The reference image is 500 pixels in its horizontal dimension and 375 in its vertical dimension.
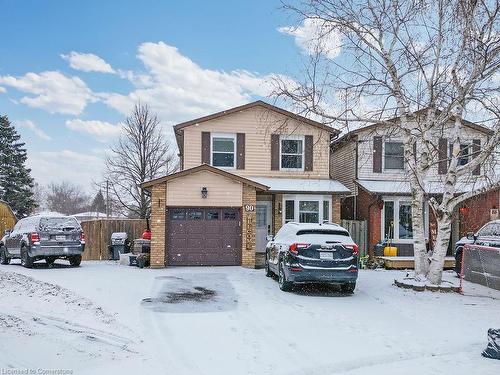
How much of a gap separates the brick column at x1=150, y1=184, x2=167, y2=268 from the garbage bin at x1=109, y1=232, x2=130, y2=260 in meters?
4.70

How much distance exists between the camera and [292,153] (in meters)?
21.0

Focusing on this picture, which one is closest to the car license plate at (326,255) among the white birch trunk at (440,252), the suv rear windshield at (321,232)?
the suv rear windshield at (321,232)

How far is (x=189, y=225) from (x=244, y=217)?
78.6 inches

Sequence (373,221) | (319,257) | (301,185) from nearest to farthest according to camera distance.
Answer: (319,257) → (301,185) → (373,221)

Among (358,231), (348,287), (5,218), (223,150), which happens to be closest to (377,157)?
(358,231)

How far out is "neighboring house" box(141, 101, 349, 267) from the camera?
17.8 m

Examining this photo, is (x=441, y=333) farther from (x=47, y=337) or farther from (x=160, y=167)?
(x=160, y=167)

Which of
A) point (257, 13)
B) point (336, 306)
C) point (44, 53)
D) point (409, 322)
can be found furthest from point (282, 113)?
point (409, 322)

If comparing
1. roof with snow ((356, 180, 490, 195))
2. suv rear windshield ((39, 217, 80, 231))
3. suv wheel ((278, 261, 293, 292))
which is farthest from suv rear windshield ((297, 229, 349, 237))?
suv rear windshield ((39, 217, 80, 231))

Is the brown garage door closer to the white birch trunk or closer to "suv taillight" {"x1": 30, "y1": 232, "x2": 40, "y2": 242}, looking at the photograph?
"suv taillight" {"x1": 30, "y1": 232, "x2": 40, "y2": 242}

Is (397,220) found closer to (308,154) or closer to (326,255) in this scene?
(308,154)

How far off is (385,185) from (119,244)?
1162 centimetres

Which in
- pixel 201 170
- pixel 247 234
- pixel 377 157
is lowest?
pixel 247 234

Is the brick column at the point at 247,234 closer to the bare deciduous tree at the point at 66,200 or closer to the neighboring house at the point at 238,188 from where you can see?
the neighboring house at the point at 238,188
